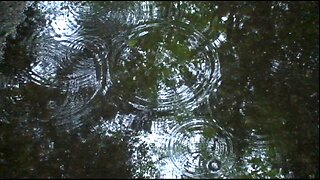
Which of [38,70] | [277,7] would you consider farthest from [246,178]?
[38,70]

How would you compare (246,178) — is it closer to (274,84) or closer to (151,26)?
(274,84)

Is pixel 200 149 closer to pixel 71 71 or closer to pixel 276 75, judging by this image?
pixel 276 75

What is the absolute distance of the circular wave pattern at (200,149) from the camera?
57.0 inches

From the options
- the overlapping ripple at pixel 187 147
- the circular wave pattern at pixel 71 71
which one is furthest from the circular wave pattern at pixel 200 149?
the circular wave pattern at pixel 71 71

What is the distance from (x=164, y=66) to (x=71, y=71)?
0.97ft

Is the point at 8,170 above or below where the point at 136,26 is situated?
below

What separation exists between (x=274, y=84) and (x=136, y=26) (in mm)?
494

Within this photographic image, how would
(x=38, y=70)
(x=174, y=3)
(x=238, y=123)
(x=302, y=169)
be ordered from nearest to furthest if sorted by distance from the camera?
(x=302, y=169) → (x=238, y=123) → (x=38, y=70) → (x=174, y=3)

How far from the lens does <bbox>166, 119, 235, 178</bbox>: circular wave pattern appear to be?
4.75 ft

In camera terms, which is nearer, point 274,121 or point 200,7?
point 274,121

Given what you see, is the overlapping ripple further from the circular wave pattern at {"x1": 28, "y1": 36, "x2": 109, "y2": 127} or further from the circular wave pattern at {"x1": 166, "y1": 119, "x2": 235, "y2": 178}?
the circular wave pattern at {"x1": 28, "y1": 36, "x2": 109, "y2": 127}

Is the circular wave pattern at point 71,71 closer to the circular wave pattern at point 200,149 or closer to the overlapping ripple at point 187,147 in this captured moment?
the overlapping ripple at point 187,147

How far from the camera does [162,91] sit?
1602 mm

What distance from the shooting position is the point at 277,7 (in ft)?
5.54
